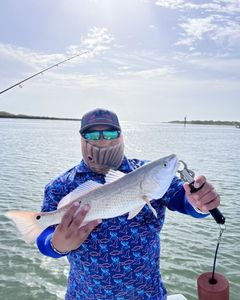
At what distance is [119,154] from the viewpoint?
3457mm

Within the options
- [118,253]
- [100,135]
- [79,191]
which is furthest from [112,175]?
[118,253]

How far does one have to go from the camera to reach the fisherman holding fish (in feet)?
10.00

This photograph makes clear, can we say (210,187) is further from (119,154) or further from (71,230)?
(71,230)

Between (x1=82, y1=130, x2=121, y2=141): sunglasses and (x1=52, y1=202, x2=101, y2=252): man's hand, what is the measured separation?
742 millimetres

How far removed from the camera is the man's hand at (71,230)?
9.69 ft

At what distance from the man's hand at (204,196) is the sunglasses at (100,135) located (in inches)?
33.6

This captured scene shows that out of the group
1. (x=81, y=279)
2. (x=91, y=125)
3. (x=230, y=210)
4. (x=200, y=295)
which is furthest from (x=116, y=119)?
(x=230, y=210)

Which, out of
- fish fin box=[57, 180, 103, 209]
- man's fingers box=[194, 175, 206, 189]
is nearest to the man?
man's fingers box=[194, 175, 206, 189]

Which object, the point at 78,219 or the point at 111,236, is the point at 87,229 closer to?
the point at 78,219

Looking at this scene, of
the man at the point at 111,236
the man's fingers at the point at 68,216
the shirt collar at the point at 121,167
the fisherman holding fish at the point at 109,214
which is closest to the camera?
the man's fingers at the point at 68,216

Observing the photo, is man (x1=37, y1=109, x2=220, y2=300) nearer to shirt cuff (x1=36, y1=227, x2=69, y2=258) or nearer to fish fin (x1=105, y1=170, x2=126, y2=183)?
shirt cuff (x1=36, y1=227, x2=69, y2=258)

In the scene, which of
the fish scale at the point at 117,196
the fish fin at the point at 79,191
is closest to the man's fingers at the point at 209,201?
the fish scale at the point at 117,196

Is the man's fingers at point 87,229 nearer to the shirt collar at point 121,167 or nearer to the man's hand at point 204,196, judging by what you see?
the shirt collar at point 121,167

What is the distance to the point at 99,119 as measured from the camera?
348 centimetres
